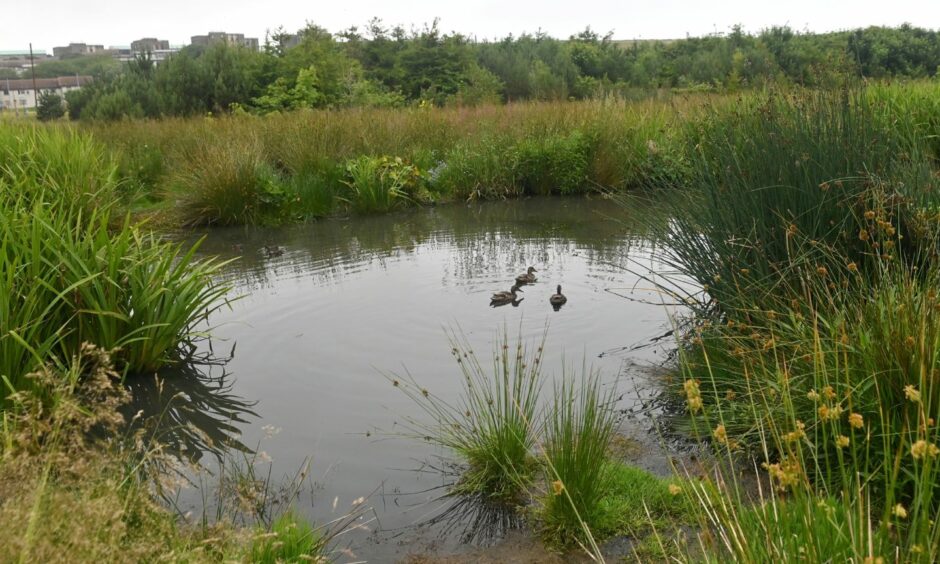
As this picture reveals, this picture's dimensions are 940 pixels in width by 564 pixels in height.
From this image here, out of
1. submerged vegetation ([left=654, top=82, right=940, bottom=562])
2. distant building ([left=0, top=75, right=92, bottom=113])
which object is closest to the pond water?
submerged vegetation ([left=654, top=82, right=940, bottom=562])

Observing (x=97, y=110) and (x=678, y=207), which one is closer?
(x=678, y=207)

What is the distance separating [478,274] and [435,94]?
63.5 ft

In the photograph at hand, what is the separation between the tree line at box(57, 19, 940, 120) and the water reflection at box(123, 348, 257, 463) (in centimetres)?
1297

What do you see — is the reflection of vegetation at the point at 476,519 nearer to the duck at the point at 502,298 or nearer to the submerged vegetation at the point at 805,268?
the submerged vegetation at the point at 805,268

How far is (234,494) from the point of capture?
12.6 ft

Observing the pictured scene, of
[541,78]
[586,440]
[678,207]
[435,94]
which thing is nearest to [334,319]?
[678,207]

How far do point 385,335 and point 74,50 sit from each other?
72071 millimetres

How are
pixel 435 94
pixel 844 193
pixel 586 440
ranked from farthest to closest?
pixel 435 94 → pixel 844 193 → pixel 586 440

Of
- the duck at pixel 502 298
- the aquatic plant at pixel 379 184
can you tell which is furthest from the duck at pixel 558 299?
the aquatic plant at pixel 379 184

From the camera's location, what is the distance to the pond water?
4273mm

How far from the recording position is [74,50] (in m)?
68.5

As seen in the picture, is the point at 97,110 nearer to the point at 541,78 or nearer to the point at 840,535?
the point at 541,78

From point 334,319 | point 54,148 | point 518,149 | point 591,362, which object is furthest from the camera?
point 518,149

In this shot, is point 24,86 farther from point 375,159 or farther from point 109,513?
point 109,513
